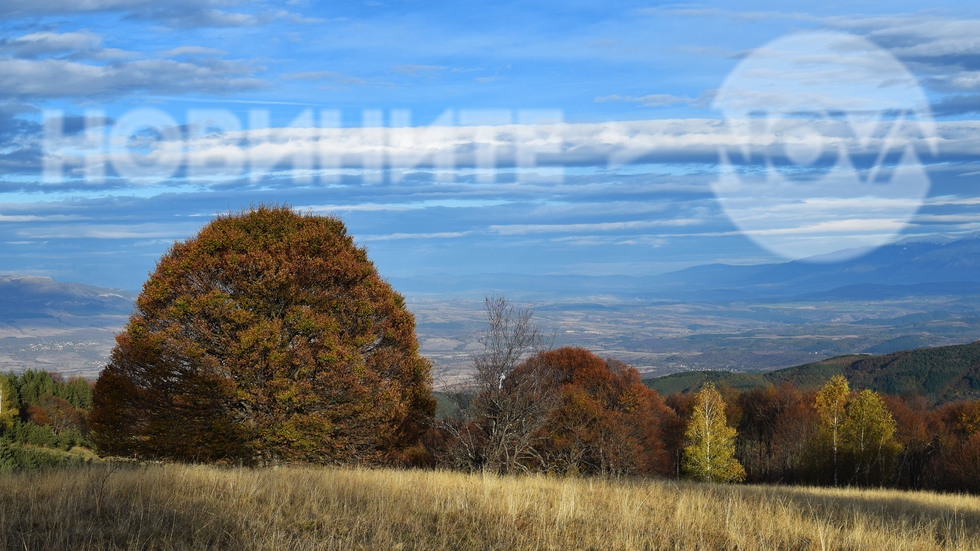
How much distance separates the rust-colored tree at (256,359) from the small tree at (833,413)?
43.6 metres

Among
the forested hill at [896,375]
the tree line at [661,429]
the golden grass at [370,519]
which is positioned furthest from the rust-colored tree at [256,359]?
the forested hill at [896,375]

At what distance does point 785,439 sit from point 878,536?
72020 millimetres

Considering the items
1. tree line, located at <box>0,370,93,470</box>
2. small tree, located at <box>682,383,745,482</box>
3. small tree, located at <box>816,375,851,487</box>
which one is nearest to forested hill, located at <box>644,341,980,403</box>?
small tree, located at <box>816,375,851,487</box>

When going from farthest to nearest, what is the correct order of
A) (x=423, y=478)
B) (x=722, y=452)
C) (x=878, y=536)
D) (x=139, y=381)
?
(x=722, y=452) < (x=139, y=381) < (x=423, y=478) < (x=878, y=536)

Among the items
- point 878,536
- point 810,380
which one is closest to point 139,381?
point 878,536

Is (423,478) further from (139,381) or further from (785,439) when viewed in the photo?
(785,439)

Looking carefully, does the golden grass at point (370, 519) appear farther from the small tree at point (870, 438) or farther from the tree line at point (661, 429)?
the small tree at point (870, 438)

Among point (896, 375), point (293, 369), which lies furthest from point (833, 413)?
point (896, 375)

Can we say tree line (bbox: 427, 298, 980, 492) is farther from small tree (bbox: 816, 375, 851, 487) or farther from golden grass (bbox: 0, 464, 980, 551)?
golden grass (bbox: 0, 464, 980, 551)

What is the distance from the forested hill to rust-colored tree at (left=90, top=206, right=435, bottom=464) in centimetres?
11743

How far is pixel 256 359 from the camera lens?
22.4m

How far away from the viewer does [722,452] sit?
184 feet

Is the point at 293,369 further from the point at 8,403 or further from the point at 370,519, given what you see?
the point at 8,403

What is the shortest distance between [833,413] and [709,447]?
1586 centimetres
